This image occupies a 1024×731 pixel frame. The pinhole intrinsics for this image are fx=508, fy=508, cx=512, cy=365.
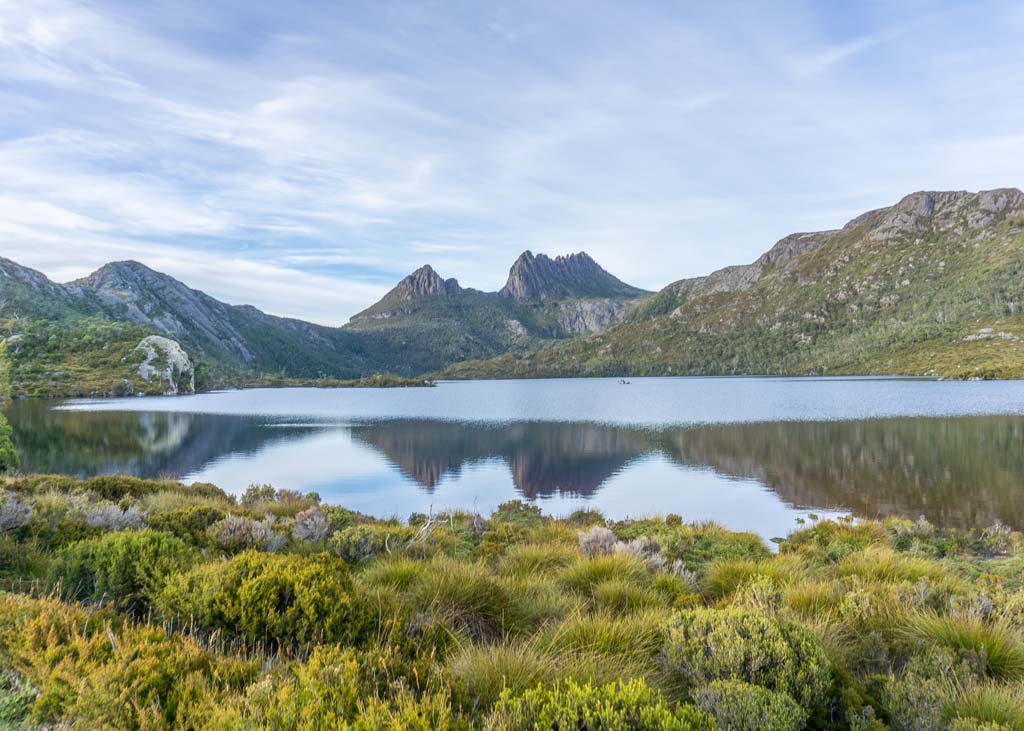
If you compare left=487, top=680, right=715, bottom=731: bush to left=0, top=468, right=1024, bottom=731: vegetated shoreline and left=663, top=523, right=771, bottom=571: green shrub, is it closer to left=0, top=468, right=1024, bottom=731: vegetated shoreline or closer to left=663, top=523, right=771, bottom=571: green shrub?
left=0, top=468, right=1024, bottom=731: vegetated shoreline

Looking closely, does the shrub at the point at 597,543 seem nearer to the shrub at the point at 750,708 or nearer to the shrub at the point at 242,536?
the shrub at the point at 242,536

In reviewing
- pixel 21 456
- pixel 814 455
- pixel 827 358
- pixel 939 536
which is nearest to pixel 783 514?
pixel 939 536

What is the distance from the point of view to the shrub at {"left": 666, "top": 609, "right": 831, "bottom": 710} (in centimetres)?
404

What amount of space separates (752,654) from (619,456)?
2919cm

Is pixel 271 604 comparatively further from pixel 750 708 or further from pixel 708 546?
pixel 708 546

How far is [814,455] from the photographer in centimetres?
3041

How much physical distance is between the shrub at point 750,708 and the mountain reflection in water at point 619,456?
706 inches

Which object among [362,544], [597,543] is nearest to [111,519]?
[362,544]

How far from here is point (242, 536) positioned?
28.1ft

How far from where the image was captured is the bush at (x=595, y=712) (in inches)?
114

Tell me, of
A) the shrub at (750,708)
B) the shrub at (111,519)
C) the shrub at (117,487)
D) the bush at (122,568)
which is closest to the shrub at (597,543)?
the shrub at (750,708)

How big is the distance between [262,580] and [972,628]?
7.05 meters

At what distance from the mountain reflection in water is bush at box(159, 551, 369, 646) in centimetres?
1580

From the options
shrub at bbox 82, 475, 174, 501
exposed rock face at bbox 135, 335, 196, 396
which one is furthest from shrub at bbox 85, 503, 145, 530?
exposed rock face at bbox 135, 335, 196, 396
